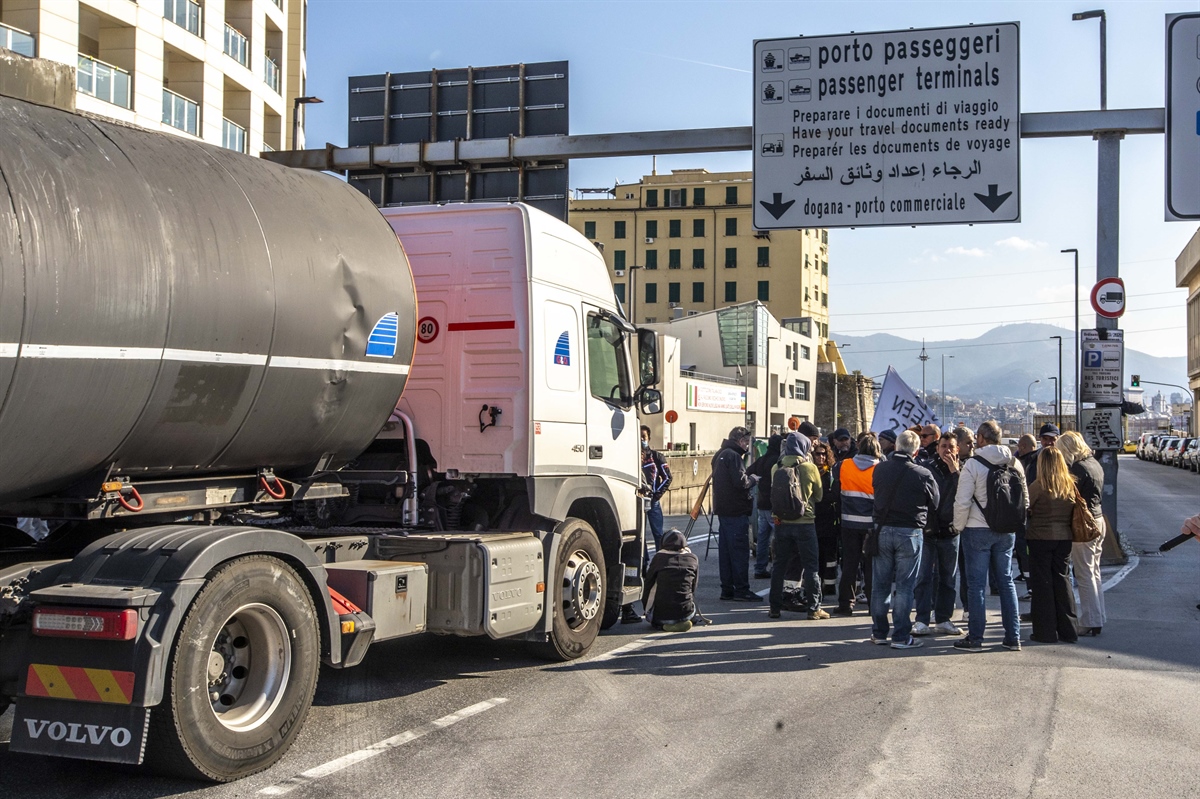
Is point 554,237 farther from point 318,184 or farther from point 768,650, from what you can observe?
point 768,650

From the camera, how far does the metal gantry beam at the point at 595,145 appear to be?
13062 mm

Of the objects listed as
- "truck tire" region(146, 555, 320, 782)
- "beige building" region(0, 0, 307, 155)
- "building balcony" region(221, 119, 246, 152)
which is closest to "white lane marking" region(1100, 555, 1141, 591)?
"truck tire" region(146, 555, 320, 782)

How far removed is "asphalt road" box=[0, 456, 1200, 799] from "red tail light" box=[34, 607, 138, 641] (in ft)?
2.79

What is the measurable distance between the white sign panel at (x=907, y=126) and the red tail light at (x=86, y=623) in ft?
31.7

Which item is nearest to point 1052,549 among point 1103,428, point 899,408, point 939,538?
point 939,538

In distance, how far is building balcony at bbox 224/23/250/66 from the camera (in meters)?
29.7

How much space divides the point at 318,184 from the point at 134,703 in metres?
3.33

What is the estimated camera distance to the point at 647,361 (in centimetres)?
997

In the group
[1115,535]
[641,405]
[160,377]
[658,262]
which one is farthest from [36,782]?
[658,262]

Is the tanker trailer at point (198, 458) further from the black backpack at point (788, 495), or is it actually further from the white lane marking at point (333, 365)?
the black backpack at point (788, 495)

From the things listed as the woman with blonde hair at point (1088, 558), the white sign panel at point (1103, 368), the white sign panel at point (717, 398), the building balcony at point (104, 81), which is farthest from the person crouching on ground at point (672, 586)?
the white sign panel at point (717, 398)

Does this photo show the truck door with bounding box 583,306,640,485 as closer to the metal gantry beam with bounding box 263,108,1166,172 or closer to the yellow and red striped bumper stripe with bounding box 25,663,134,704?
the metal gantry beam with bounding box 263,108,1166,172

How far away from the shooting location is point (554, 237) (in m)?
8.83

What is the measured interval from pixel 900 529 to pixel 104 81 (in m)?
21.3
